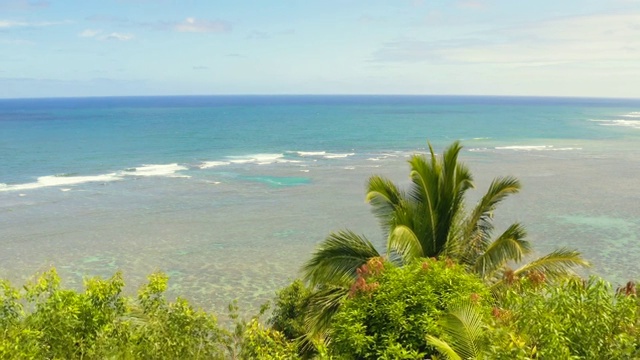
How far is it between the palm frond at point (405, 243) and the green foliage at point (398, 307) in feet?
3.60

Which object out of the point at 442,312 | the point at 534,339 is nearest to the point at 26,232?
the point at 442,312

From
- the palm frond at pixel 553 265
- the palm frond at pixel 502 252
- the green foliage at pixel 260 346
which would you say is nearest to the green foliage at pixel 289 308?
the palm frond at pixel 502 252

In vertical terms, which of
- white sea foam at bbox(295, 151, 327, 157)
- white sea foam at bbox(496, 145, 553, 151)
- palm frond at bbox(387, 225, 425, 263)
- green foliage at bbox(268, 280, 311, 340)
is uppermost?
palm frond at bbox(387, 225, 425, 263)

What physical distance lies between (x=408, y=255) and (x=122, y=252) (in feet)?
63.4

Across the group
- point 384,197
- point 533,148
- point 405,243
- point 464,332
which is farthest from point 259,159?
point 464,332

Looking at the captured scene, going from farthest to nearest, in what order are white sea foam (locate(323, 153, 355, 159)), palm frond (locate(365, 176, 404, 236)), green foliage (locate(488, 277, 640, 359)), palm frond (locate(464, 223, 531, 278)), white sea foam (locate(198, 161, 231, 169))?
white sea foam (locate(323, 153, 355, 159))
white sea foam (locate(198, 161, 231, 169))
palm frond (locate(365, 176, 404, 236))
palm frond (locate(464, 223, 531, 278))
green foliage (locate(488, 277, 640, 359))

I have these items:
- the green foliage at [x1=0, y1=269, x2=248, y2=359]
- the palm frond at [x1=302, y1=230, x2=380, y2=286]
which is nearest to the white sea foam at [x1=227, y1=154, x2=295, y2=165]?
the palm frond at [x1=302, y1=230, x2=380, y2=286]

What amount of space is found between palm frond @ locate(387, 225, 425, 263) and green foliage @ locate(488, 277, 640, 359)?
3313mm

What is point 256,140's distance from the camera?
78.2 meters

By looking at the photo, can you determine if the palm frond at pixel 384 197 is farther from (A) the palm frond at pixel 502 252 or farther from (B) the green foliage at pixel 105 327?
(B) the green foliage at pixel 105 327

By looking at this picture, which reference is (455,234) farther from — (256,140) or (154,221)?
(256,140)

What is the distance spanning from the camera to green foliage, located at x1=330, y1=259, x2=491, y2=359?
28.0 ft

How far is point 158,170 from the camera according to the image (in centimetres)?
5016

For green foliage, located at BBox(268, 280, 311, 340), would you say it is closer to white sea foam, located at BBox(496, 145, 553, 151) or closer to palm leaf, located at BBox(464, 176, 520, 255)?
palm leaf, located at BBox(464, 176, 520, 255)
